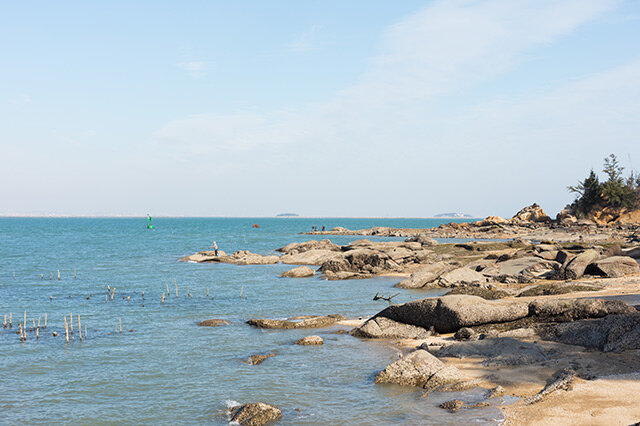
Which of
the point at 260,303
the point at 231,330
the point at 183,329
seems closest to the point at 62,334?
the point at 183,329

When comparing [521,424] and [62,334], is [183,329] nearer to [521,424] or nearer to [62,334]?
[62,334]

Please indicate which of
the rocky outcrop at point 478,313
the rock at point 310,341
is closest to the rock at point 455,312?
the rocky outcrop at point 478,313

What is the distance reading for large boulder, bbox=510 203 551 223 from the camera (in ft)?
388

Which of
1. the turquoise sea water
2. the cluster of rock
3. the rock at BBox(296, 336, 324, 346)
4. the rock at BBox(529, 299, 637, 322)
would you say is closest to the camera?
the turquoise sea water

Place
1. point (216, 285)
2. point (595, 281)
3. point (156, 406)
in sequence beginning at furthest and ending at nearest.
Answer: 1. point (216, 285)
2. point (595, 281)
3. point (156, 406)

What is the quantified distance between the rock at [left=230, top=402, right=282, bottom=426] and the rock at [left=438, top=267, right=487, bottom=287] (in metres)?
24.5

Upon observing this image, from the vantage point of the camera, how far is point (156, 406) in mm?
14922

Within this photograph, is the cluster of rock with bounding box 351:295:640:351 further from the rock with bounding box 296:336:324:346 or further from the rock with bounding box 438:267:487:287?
the rock with bounding box 438:267:487:287

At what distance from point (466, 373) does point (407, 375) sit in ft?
6.26

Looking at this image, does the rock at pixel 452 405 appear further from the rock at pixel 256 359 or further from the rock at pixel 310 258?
the rock at pixel 310 258

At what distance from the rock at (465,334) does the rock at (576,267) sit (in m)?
16.9

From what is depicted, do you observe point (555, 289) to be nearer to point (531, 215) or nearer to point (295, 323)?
point (295, 323)

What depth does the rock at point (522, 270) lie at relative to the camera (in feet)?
115

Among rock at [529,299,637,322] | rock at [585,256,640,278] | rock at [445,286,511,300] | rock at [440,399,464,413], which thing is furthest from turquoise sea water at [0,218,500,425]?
rock at [585,256,640,278]
